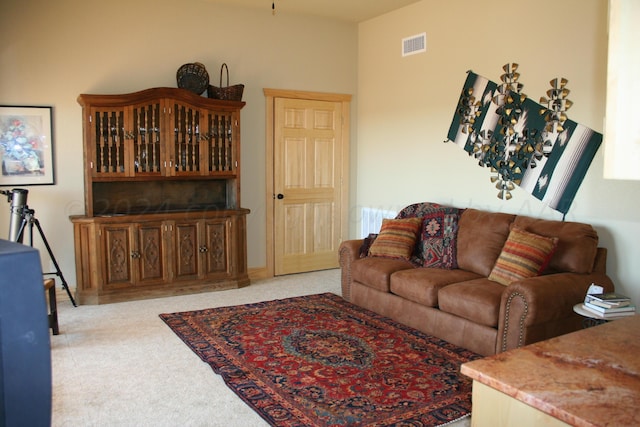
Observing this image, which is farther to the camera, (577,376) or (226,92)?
(226,92)

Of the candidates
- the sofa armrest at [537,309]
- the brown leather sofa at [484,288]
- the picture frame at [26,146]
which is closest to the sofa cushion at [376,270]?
the brown leather sofa at [484,288]

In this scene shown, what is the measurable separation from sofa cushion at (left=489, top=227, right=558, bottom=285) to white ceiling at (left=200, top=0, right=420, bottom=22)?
3.06 meters

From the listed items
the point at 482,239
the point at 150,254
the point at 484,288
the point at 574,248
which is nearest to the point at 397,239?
the point at 482,239

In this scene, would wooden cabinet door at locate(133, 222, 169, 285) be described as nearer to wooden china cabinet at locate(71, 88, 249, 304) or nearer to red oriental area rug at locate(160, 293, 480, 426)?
wooden china cabinet at locate(71, 88, 249, 304)

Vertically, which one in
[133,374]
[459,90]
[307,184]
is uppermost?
[459,90]

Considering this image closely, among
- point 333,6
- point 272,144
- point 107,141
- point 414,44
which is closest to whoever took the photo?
point 107,141

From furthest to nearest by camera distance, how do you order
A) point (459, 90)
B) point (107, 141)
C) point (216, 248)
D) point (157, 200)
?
point (157, 200) < point (216, 248) < point (459, 90) < point (107, 141)

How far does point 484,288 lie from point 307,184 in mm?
3173

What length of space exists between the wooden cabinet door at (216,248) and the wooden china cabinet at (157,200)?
0.01 metres

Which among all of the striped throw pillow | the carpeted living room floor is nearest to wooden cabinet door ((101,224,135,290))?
the carpeted living room floor

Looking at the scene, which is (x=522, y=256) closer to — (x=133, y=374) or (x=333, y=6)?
(x=133, y=374)

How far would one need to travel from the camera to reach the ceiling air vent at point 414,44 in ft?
18.8

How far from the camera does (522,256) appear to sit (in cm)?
391

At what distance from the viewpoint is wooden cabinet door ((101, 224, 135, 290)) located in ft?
16.6
